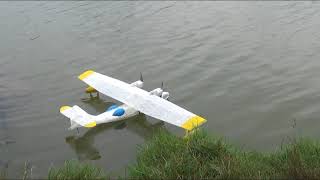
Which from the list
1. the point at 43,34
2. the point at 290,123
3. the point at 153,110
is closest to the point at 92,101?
the point at 153,110

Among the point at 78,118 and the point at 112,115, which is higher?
the point at 112,115

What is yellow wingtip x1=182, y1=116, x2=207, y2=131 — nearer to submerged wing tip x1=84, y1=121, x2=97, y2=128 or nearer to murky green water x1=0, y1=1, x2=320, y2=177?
murky green water x1=0, y1=1, x2=320, y2=177

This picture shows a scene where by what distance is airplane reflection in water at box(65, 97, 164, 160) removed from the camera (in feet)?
54.2

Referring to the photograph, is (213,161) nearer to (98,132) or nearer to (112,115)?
(98,132)

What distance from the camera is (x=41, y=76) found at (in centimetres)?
2414

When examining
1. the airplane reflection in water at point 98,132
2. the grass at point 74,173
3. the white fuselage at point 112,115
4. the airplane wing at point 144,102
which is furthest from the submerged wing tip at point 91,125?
the grass at point 74,173

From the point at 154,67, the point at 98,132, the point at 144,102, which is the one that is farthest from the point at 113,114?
the point at 154,67

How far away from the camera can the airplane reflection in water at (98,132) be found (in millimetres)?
16531

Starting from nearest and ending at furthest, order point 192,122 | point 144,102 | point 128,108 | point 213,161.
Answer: point 213,161, point 192,122, point 144,102, point 128,108

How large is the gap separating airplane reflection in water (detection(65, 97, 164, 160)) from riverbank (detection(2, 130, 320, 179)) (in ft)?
14.7

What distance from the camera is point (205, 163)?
11.4 metres

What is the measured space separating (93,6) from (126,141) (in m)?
22.9

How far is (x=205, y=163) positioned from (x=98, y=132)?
24.9 ft

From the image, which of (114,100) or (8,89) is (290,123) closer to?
(114,100)
